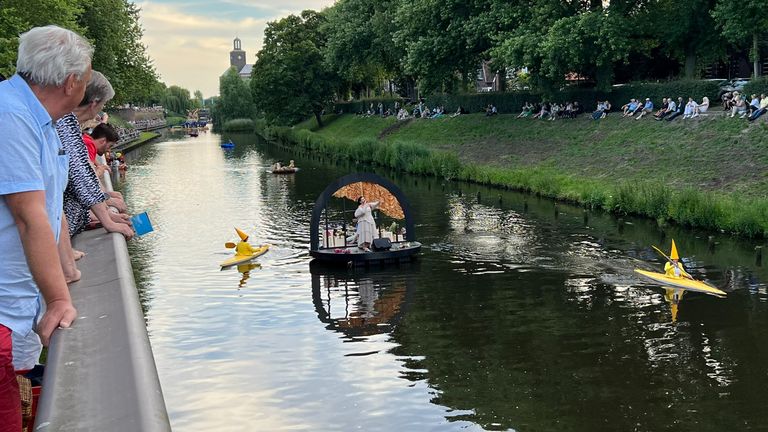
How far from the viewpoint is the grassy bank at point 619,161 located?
30.1 meters

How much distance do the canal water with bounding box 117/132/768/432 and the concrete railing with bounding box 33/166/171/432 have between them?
28.6 ft

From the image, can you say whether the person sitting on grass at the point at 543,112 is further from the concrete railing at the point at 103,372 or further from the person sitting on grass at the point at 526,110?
the concrete railing at the point at 103,372

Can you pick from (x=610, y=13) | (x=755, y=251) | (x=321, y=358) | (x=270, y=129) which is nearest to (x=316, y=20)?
(x=270, y=129)

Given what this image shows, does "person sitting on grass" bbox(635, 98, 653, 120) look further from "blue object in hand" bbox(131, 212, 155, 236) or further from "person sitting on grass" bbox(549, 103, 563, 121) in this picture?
"blue object in hand" bbox(131, 212, 155, 236)

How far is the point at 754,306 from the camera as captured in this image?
19.5 m

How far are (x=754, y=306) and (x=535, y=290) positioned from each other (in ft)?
17.1

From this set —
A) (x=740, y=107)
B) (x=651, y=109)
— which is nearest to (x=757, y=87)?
(x=740, y=107)

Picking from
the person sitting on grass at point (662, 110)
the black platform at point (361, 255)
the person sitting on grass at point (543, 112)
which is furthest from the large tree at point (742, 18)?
the black platform at point (361, 255)

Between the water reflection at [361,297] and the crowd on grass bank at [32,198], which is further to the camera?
the water reflection at [361,297]

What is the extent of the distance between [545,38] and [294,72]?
47.2 metres

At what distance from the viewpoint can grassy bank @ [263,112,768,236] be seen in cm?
3009

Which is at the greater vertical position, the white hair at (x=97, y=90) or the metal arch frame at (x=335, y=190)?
the white hair at (x=97, y=90)

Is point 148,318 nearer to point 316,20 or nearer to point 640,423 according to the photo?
point 640,423

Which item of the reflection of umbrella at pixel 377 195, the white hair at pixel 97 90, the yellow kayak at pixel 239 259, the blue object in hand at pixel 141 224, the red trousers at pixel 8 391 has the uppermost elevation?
the white hair at pixel 97 90
